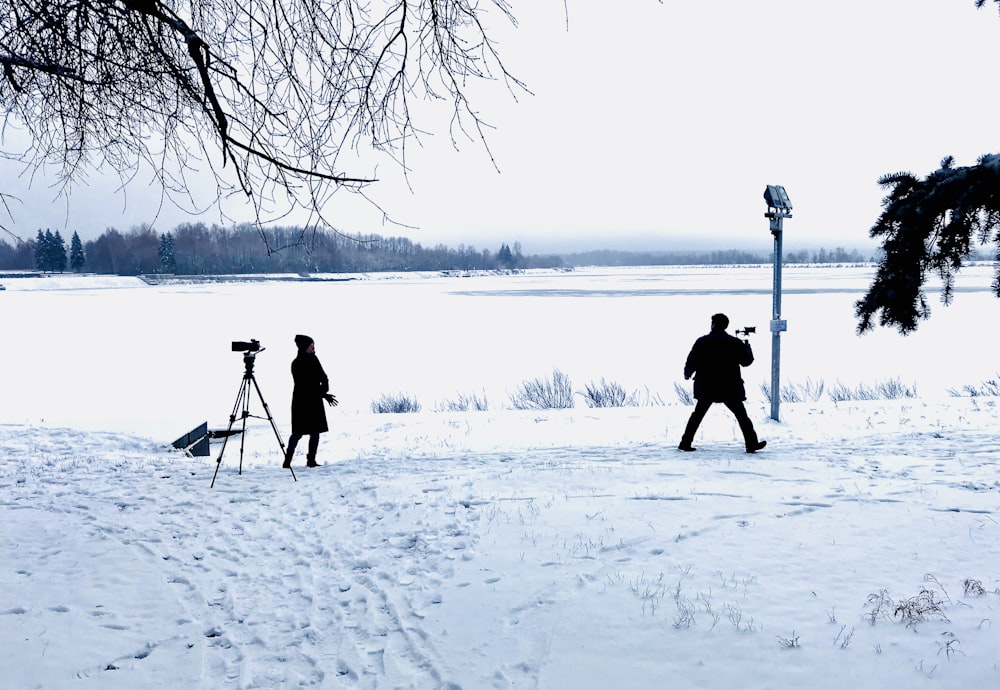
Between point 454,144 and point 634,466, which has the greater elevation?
point 454,144

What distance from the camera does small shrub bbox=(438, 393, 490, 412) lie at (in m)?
15.2

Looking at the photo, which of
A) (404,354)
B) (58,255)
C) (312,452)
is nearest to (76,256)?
(58,255)

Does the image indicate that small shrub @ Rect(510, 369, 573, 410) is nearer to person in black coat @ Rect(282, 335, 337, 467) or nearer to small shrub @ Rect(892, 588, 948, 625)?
person in black coat @ Rect(282, 335, 337, 467)

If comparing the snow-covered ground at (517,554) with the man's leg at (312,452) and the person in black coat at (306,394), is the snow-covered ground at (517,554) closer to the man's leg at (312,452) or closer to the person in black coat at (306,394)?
the man's leg at (312,452)

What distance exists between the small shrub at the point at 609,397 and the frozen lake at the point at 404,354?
1.16m

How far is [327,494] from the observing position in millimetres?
6754

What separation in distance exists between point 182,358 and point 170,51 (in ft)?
70.8

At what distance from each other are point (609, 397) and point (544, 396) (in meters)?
1.49

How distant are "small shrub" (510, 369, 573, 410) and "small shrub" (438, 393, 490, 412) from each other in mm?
705

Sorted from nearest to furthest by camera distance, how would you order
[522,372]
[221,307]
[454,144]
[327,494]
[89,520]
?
[454,144]
[89,520]
[327,494]
[522,372]
[221,307]

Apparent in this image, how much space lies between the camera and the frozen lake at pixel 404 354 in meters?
16.6

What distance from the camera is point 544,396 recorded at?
15797mm

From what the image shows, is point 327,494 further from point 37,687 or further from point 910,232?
point 910,232

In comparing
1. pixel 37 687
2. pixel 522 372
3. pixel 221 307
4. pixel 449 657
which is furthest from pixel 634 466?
pixel 221 307
